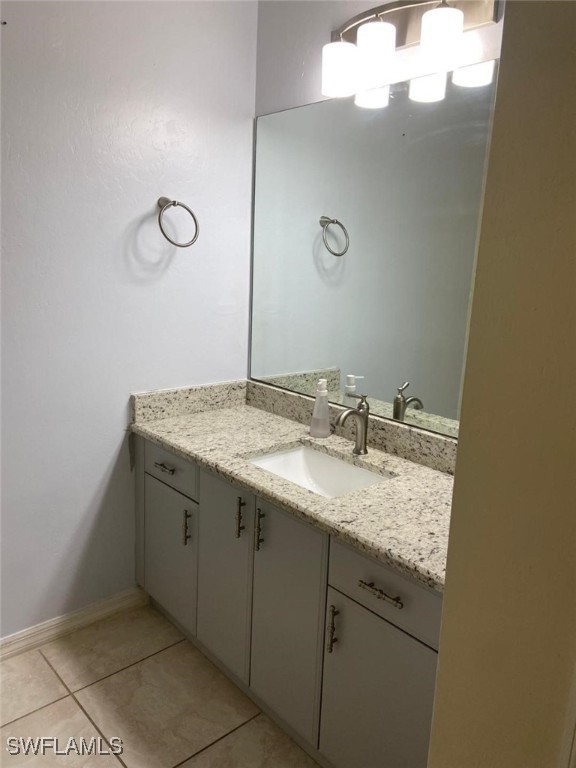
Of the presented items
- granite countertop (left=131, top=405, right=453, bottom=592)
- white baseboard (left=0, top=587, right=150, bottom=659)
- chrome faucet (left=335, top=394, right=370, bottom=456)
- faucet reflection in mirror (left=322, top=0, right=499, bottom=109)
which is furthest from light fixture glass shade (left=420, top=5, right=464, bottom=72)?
white baseboard (left=0, top=587, right=150, bottom=659)

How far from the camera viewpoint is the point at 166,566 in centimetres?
203

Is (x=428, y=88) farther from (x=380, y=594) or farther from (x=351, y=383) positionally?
(x=380, y=594)

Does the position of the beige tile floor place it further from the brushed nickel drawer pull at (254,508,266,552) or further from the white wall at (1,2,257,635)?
the brushed nickel drawer pull at (254,508,266,552)

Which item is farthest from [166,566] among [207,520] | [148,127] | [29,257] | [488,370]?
[488,370]

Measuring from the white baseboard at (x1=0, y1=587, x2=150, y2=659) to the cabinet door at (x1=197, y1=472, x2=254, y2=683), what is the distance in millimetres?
447

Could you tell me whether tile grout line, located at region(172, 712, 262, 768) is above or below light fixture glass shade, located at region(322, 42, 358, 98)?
below

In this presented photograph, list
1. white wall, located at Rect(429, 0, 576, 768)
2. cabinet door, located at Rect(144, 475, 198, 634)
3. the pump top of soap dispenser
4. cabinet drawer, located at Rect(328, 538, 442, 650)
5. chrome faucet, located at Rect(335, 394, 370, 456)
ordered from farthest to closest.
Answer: the pump top of soap dispenser, cabinet door, located at Rect(144, 475, 198, 634), chrome faucet, located at Rect(335, 394, 370, 456), cabinet drawer, located at Rect(328, 538, 442, 650), white wall, located at Rect(429, 0, 576, 768)

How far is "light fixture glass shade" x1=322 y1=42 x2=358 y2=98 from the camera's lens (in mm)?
1818

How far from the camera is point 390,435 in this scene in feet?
6.04

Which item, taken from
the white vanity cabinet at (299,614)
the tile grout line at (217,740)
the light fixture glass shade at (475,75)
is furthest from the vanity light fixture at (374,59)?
the tile grout line at (217,740)

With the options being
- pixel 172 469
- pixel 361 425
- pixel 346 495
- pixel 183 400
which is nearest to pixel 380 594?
pixel 346 495

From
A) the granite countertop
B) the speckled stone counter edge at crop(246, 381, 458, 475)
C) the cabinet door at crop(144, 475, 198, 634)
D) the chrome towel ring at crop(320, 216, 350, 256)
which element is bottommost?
the cabinet door at crop(144, 475, 198, 634)

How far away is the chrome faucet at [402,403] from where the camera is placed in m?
1.82

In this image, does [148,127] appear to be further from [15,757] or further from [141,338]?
[15,757]
